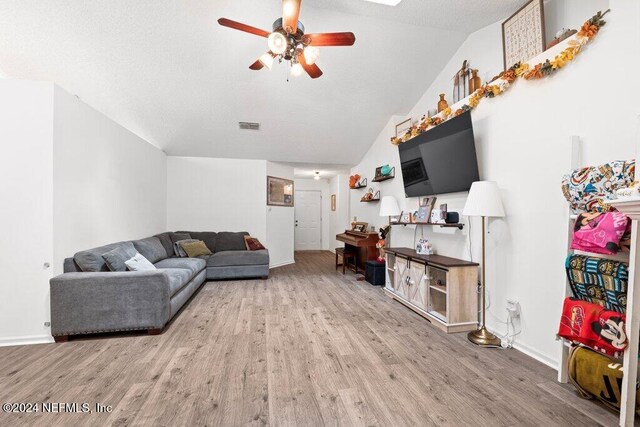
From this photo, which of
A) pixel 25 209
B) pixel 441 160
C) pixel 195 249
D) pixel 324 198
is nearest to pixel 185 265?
pixel 195 249

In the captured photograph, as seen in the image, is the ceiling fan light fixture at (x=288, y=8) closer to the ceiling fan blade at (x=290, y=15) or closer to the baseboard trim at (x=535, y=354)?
the ceiling fan blade at (x=290, y=15)

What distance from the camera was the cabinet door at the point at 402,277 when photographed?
3525mm

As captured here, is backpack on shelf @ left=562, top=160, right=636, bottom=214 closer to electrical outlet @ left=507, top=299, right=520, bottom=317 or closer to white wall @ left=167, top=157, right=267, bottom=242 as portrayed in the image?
electrical outlet @ left=507, top=299, right=520, bottom=317

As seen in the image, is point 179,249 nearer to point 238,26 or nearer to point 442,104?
point 238,26

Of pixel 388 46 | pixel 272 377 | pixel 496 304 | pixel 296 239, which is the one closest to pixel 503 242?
pixel 496 304

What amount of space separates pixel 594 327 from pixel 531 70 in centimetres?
196

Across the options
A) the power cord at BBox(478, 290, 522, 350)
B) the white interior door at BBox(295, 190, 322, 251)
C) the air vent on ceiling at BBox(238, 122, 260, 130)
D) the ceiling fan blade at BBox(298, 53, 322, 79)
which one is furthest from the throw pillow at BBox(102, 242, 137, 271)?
the white interior door at BBox(295, 190, 322, 251)

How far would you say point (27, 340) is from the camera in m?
2.49

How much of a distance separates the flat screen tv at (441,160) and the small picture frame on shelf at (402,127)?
1.36 ft

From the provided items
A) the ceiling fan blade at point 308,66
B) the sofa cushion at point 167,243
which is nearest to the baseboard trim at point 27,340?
the sofa cushion at point 167,243

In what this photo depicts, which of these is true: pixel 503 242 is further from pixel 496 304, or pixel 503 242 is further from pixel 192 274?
pixel 192 274

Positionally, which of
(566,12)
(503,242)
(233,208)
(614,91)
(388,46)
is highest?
(388,46)

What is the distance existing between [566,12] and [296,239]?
24.6 ft

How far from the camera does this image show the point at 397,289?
379cm
